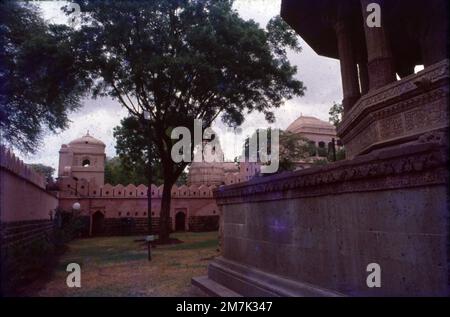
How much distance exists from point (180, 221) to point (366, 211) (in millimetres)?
23769

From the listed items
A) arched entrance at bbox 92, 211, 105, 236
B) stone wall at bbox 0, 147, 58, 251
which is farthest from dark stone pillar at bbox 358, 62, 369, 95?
arched entrance at bbox 92, 211, 105, 236

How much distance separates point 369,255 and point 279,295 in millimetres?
1345

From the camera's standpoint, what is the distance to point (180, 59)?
13633mm

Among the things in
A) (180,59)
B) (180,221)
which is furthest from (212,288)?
(180,221)

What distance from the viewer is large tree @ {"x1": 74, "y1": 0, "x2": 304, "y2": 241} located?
13984mm

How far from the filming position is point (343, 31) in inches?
326

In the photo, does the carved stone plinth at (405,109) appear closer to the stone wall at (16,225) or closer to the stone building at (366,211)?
the stone building at (366,211)

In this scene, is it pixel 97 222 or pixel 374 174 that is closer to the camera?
pixel 374 174

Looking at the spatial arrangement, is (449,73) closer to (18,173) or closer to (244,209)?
(244,209)

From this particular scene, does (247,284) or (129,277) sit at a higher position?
(247,284)

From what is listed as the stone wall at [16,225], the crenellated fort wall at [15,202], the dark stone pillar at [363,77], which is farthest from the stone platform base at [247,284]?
the dark stone pillar at [363,77]

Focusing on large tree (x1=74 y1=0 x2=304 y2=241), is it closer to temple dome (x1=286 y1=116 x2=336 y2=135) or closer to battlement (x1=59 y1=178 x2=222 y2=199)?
battlement (x1=59 y1=178 x2=222 y2=199)

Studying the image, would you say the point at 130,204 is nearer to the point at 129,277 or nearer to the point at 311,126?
the point at 129,277
